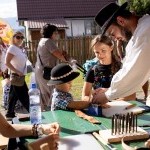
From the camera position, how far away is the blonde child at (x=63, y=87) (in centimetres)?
286

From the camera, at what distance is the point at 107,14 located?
2797mm

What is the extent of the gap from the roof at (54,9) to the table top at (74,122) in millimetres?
21207

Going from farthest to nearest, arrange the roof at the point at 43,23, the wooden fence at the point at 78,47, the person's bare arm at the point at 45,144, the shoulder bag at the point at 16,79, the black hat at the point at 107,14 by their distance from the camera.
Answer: the roof at the point at 43,23 < the wooden fence at the point at 78,47 < the shoulder bag at the point at 16,79 < the black hat at the point at 107,14 < the person's bare arm at the point at 45,144

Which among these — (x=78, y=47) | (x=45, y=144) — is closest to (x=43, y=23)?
(x=78, y=47)

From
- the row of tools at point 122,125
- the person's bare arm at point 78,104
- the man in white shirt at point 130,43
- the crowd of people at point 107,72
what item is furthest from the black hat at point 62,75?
the row of tools at point 122,125

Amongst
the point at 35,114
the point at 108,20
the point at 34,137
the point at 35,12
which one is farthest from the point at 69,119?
the point at 35,12

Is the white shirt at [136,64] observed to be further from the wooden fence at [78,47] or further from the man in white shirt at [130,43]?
the wooden fence at [78,47]

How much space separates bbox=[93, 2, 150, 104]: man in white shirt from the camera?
8.53ft

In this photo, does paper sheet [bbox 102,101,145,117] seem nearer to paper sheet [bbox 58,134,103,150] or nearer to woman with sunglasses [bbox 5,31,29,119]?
paper sheet [bbox 58,134,103,150]

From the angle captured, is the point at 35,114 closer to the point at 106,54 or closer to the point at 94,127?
the point at 94,127

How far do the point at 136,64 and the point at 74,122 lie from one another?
63 cm

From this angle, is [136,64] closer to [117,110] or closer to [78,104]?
[117,110]

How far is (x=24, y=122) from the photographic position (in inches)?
106

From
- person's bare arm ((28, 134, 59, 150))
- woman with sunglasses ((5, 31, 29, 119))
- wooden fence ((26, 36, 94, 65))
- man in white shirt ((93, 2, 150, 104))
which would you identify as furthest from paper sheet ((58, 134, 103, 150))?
wooden fence ((26, 36, 94, 65))
